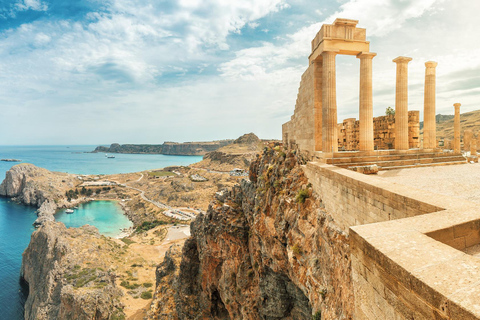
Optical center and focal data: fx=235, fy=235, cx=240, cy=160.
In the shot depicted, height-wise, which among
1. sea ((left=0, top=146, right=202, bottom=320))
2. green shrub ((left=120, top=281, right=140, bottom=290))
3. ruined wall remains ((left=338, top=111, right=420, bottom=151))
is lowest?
sea ((left=0, top=146, right=202, bottom=320))

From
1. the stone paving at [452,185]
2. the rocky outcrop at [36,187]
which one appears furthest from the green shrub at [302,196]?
the rocky outcrop at [36,187]

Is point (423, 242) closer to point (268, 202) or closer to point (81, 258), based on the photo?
point (268, 202)

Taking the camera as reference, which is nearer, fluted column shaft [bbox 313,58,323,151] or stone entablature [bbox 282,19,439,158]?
stone entablature [bbox 282,19,439,158]

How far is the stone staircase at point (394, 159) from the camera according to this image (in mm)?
11984

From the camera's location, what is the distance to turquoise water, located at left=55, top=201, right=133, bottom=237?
229ft

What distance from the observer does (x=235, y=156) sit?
11306 centimetres

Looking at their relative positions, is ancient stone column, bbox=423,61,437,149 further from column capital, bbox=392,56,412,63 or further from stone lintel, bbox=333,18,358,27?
stone lintel, bbox=333,18,358,27

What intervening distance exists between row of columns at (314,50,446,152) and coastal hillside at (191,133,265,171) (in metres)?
82.5

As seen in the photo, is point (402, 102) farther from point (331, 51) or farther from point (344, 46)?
point (331, 51)

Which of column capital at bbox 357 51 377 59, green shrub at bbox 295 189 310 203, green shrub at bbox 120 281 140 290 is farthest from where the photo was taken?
green shrub at bbox 120 281 140 290

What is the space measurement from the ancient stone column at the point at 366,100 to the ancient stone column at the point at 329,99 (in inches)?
70.4

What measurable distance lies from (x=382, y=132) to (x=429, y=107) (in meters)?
3.07

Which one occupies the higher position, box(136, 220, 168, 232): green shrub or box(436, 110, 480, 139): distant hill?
box(436, 110, 480, 139): distant hill

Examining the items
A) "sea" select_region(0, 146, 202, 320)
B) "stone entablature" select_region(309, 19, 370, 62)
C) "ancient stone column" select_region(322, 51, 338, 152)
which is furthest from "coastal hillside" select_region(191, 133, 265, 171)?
"ancient stone column" select_region(322, 51, 338, 152)
